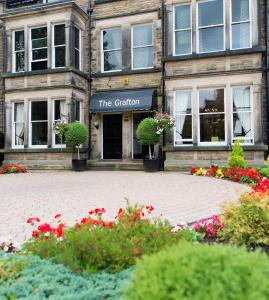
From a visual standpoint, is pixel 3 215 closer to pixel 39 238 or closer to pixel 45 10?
pixel 39 238

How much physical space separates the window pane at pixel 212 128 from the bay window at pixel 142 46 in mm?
4080

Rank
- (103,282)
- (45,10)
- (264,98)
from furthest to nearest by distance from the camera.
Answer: (45,10)
(264,98)
(103,282)

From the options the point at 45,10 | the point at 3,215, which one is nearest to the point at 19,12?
the point at 45,10

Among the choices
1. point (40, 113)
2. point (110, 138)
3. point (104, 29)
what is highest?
point (104, 29)

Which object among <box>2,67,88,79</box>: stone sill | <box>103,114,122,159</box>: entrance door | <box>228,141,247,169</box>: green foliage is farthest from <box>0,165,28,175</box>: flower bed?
<box>228,141,247,169</box>: green foliage

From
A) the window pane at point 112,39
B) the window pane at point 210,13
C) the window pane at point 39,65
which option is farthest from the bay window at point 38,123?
the window pane at point 210,13

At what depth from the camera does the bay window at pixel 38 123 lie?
56.3 ft

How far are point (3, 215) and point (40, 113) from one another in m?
11.6

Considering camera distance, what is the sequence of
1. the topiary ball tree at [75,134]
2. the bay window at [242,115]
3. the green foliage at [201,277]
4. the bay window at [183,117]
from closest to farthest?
1. the green foliage at [201,277]
2. the bay window at [242,115]
3. the topiary ball tree at [75,134]
4. the bay window at [183,117]

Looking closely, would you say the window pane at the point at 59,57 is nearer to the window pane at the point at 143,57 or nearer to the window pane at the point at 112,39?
the window pane at the point at 112,39

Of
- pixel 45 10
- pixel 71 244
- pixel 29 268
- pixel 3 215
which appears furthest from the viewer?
pixel 45 10

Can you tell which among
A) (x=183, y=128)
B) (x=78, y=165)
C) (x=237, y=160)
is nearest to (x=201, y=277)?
(x=237, y=160)

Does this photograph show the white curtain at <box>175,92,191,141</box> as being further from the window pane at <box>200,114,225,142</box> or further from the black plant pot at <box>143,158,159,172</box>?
the black plant pot at <box>143,158,159,172</box>

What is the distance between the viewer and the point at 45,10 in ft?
55.2
